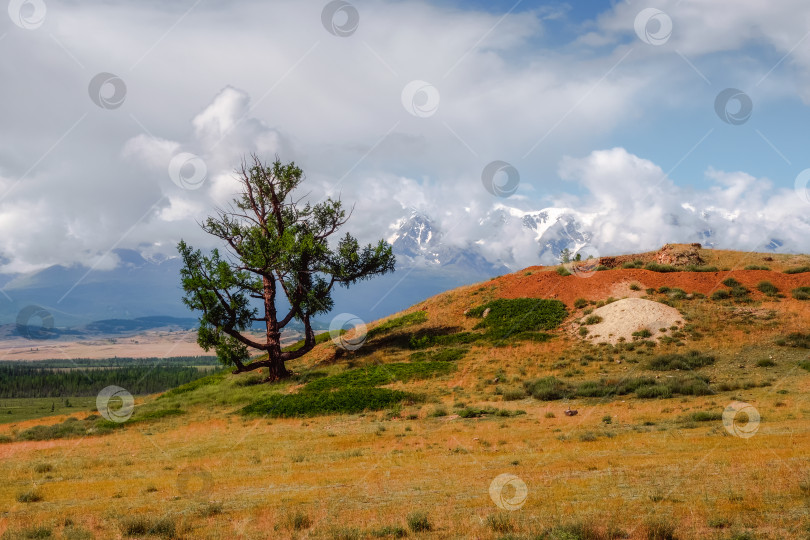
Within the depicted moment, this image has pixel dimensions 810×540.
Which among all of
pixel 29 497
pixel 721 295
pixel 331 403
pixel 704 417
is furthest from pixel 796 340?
pixel 29 497

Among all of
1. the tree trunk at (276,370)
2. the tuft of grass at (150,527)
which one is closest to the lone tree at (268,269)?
the tree trunk at (276,370)

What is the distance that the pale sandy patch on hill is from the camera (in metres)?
44.2

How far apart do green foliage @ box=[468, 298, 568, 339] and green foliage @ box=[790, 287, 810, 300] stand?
729 inches

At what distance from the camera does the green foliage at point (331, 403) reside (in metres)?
34.6

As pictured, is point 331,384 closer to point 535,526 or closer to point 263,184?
point 263,184

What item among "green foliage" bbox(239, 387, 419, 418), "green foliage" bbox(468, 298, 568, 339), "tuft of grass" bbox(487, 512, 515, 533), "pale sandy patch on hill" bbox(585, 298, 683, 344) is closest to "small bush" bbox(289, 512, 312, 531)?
"tuft of grass" bbox(487, 512, 515, 533)

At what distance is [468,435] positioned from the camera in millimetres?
24359

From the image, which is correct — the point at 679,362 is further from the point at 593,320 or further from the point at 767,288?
the point at 767,288

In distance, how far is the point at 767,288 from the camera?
48750mm

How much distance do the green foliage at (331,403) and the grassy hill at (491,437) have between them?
21 cm

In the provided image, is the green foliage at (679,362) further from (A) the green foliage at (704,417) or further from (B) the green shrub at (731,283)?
(B) the green shrub at (731,283)

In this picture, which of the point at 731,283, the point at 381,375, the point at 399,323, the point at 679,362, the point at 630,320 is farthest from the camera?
the point at 399,323

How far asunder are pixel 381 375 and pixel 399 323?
54.0 ft

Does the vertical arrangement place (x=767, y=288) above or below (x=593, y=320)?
above
